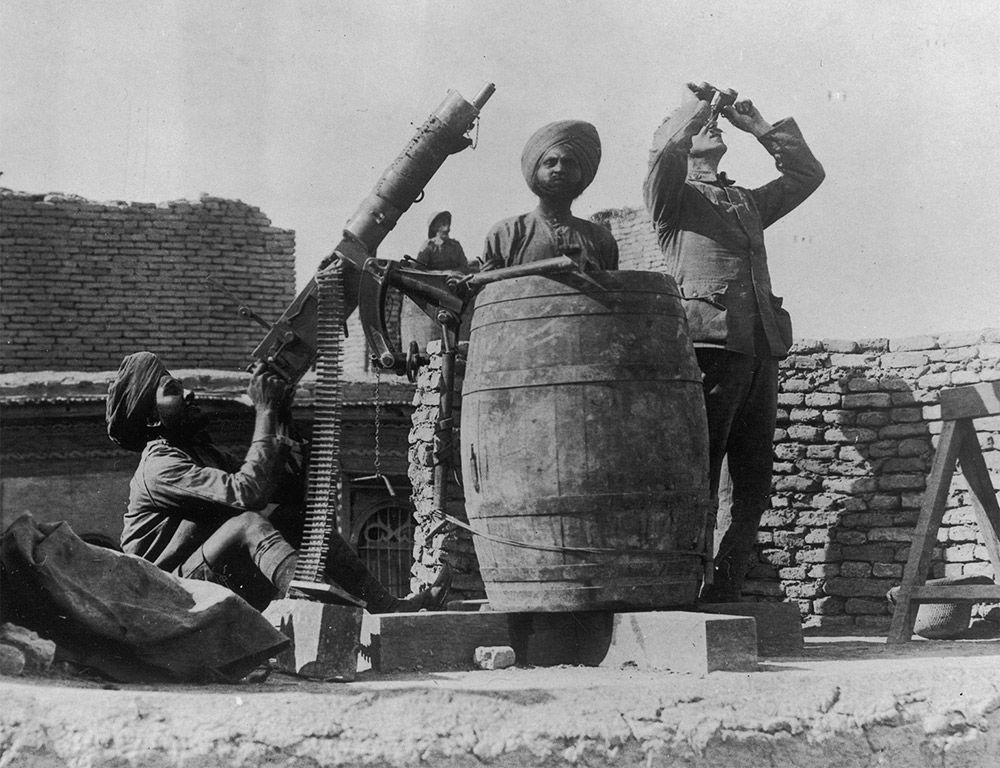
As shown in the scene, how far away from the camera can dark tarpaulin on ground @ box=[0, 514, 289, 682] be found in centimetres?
322

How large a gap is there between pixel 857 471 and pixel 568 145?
369 cm

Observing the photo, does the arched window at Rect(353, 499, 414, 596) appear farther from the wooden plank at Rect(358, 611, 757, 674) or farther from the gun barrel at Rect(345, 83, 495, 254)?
the wooden plank at Rect(358, 611, 757, 674)

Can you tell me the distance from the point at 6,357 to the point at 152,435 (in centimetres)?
1143

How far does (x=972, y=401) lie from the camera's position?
18.6 ft

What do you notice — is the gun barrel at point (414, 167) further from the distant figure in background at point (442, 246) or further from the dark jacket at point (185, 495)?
the distant figure in background at point (442, 246)

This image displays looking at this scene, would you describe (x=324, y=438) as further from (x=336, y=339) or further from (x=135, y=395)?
(x=135, y=395)

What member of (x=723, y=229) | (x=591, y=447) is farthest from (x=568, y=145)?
(x=591, y=447)

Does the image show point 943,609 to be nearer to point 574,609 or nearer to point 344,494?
point 574,609

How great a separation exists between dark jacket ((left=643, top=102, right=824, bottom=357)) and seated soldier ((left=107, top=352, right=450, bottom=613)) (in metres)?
1.59

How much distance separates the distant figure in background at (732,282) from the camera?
16.2 ft

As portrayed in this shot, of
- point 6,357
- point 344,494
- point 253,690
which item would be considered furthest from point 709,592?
point 6,357

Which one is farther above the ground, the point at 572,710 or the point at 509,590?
the point at 509,590

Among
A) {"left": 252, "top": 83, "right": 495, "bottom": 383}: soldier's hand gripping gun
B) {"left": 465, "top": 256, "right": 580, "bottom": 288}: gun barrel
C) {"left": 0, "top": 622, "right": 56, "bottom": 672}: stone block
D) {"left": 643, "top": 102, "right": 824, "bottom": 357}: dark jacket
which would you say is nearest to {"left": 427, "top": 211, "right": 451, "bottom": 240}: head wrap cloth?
{"left": 252, "top": 83, "right": 495, "bottom": 383}: soldier's hand gripping gun

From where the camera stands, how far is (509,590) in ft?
13.3
